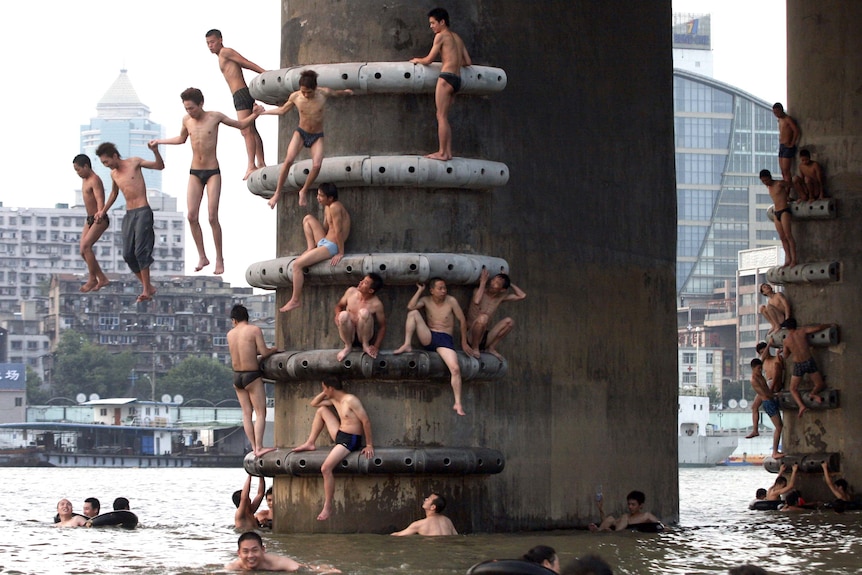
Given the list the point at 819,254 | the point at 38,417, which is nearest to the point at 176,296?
the point at 38,417

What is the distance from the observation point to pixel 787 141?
30875mm

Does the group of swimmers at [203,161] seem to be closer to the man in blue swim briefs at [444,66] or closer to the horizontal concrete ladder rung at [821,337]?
the man in blue swim briefs at [444,66]

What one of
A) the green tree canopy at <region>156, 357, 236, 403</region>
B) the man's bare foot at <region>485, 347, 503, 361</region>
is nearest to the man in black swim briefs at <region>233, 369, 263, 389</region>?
the man's bare foot at <region>485, 347, 503, 361</region>

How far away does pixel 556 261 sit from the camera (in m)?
22.7

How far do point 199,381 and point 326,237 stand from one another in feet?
460

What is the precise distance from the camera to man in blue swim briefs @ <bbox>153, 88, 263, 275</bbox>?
21719mm

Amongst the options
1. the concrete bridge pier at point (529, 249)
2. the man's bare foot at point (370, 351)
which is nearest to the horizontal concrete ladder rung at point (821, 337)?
the concrete bridge pier at point (529, 249)

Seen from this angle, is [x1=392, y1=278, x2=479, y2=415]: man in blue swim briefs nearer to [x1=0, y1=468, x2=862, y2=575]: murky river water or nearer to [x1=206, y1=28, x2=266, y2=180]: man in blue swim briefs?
[x1=0, y1=468, x2=862, y2=575]: murky river water

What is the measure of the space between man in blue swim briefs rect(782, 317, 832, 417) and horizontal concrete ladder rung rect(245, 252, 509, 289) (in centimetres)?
1055

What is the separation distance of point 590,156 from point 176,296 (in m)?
154

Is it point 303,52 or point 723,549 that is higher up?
point 303,52

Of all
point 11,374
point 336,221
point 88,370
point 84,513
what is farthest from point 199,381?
point 336,221

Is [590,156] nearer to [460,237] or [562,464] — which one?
[460,237]

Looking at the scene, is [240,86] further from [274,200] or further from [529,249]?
[529,249]
